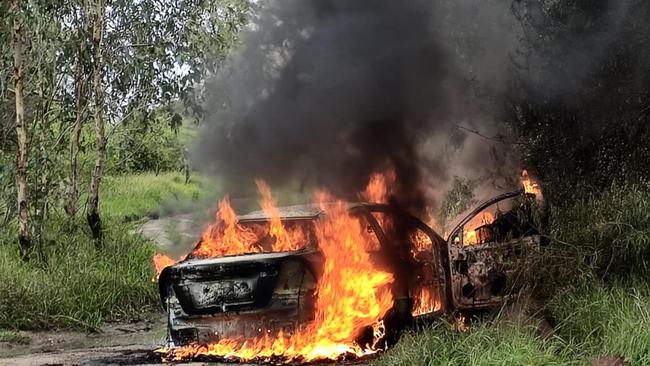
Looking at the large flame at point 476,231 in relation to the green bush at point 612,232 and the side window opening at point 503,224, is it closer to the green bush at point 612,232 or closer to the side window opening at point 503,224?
the side window opening at point 503,224

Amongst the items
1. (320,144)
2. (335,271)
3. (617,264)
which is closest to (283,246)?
(335,271)

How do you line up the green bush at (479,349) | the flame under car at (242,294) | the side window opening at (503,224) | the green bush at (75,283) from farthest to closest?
the green bush at (75,283), the side window opening at (503,224), the flame under car at (242,294), the green bush at (479,349)

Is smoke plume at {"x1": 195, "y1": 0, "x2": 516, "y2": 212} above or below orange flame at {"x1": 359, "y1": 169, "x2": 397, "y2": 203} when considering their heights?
above

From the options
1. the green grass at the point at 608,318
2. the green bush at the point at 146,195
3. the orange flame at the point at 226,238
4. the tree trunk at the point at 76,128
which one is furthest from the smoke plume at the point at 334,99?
the green bush at the point at 146,195

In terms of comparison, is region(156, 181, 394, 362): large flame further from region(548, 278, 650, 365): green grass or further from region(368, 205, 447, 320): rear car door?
region(548, 278, 650, 365): green grass

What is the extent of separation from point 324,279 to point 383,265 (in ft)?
2.02

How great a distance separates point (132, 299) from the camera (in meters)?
10.1

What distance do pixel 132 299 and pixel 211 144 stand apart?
2.86 metres

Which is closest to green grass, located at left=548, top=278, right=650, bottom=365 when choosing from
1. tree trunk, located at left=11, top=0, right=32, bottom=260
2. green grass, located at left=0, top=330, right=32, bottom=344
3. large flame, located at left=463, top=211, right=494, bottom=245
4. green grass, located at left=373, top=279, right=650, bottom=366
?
green grass, located at left=373, top=279, right=650, bottom=366

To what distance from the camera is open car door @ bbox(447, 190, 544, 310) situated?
7055 millimetres

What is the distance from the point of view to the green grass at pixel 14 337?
809 cm

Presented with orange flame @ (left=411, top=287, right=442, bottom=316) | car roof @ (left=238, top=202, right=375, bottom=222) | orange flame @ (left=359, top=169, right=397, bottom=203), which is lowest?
orange flame @ (left=411, top=287, right=442, bottom=316)

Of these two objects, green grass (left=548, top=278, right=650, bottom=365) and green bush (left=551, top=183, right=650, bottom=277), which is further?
green bush (left=551, top=183, right=650, bottom=277)

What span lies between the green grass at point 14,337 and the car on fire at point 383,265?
2716mm
